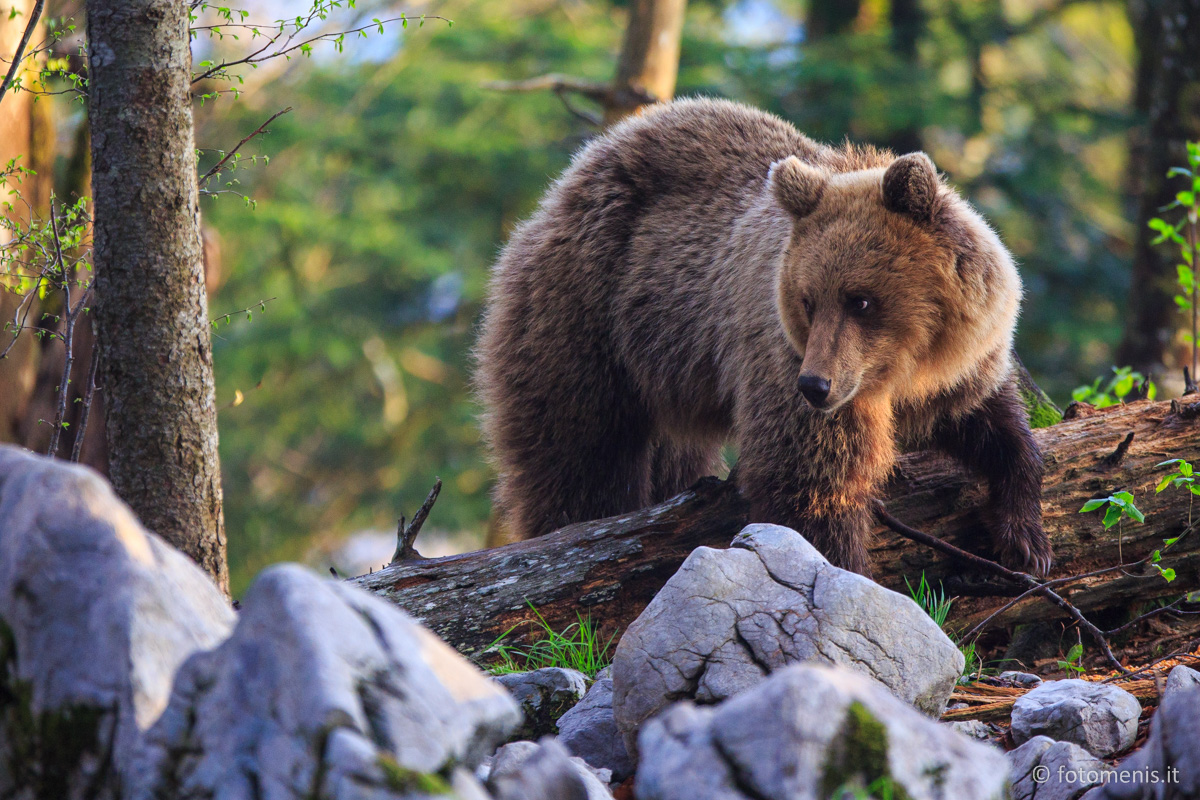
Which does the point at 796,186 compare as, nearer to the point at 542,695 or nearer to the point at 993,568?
the point at 993,568

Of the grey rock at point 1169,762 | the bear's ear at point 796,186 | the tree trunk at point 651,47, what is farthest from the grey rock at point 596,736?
the tree trunk at point 651,47

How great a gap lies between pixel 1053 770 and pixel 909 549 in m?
1.78

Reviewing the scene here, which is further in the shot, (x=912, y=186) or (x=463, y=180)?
(x=463, y=180)

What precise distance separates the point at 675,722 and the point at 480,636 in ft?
7.30

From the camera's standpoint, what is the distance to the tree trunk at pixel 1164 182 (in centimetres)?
773

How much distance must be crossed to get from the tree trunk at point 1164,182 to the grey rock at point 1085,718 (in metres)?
5.30

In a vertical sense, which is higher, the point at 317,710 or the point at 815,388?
the point at 815,388

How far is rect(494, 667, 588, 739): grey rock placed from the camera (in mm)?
3418

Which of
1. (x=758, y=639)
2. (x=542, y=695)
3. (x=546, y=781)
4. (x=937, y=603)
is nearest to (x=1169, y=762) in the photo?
(x=758, y=639)

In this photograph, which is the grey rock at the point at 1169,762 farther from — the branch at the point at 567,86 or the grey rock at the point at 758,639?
the branch at the point at 567,86

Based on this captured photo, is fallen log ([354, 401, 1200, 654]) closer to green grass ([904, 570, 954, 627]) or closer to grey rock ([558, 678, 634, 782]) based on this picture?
green grass ([904, 570, 954, 627])

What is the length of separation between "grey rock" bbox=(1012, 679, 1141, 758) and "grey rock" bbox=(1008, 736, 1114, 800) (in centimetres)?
15

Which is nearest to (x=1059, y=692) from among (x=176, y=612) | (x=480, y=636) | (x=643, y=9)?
(x=480, y=636)

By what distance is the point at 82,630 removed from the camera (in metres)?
2.10
